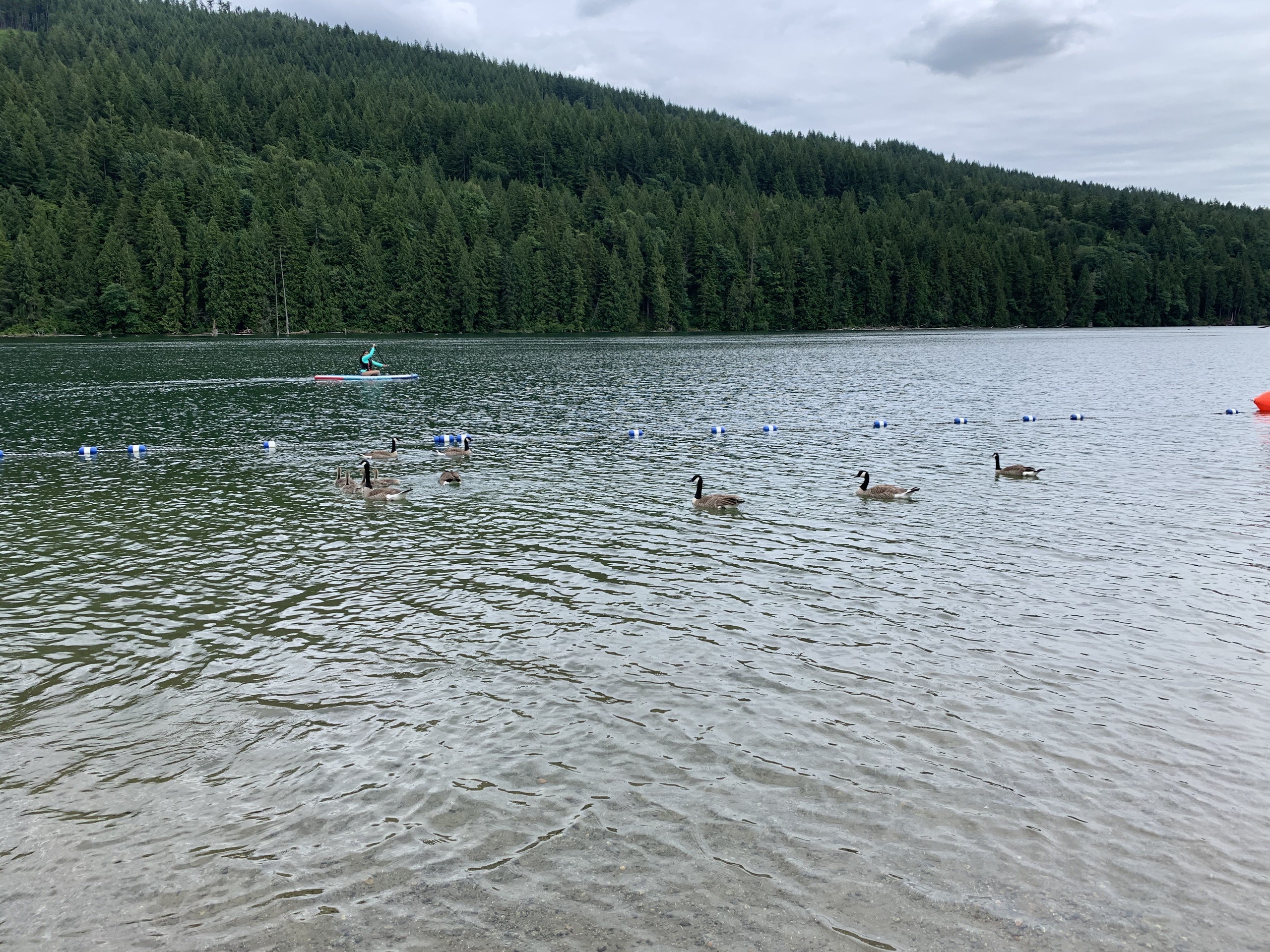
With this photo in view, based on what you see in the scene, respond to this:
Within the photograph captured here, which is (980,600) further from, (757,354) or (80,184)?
(80,184)

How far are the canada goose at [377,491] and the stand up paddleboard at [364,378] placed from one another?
140 feet

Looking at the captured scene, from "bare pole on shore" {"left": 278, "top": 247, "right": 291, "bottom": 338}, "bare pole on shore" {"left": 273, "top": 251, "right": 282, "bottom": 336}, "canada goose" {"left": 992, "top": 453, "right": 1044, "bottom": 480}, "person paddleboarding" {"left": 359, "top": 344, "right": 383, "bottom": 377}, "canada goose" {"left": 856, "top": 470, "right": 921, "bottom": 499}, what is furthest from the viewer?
"bare pole on shore" {"left": 273, "top": 251, "right": 282, "bottom": 336}

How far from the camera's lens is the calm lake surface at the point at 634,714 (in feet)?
27.9

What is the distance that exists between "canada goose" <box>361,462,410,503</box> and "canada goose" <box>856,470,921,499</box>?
51.9 feet

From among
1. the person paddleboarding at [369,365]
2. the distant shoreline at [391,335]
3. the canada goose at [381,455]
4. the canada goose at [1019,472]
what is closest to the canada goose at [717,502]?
the canada goose at [1019,472]

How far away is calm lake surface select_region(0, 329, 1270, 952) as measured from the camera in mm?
8492

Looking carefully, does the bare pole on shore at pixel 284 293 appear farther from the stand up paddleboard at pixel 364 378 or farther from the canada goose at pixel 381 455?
the canada goose at pixel 381 455

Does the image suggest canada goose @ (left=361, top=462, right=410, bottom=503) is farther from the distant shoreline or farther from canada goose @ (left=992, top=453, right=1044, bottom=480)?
the distant shoreline

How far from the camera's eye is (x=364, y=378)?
70500 mm

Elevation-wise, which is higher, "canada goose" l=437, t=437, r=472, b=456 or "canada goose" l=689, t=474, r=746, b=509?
"canada goose" l=437, t=437, r=472, b=456

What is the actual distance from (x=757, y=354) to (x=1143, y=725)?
108m

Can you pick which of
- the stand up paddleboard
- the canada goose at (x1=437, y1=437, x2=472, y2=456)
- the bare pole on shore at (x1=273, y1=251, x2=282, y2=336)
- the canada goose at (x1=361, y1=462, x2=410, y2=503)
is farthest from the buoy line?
the bare pole on shore at (x1=273, y1=251, x2=282, y2=336)

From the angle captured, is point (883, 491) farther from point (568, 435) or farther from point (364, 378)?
point (364, 378)

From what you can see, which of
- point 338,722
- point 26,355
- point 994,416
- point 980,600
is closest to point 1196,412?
point 994,416
